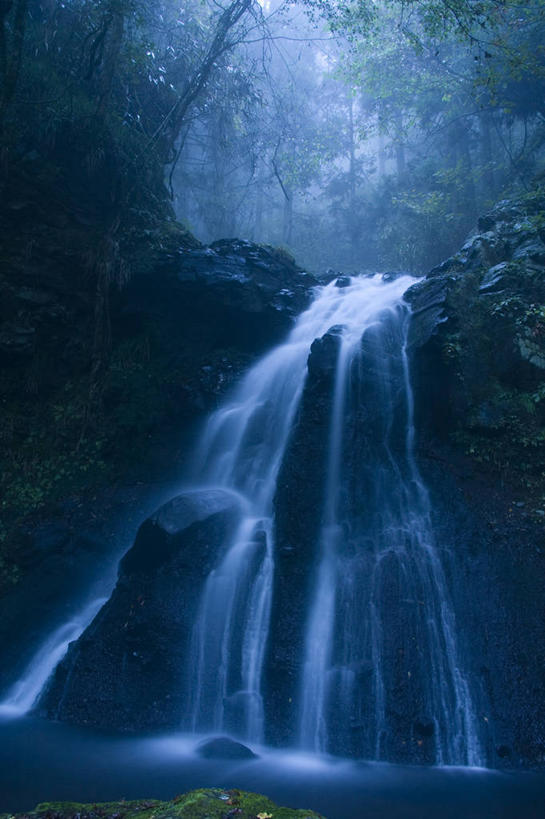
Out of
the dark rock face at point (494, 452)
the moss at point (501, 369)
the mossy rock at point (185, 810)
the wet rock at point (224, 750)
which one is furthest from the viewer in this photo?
the moss at point (501, 369)

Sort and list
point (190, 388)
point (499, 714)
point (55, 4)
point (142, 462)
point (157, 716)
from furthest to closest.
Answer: point (55, 4) < point (190, 388) < point (142, 462) < point (157, 716) < point (499, 714)

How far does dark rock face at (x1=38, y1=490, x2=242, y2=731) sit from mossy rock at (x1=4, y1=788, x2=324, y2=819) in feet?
10.6

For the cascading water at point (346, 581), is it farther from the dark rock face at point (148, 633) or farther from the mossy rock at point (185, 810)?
the mossy rock at point (185, 810)

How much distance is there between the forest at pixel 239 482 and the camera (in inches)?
193

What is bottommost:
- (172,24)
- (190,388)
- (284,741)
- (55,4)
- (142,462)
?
(284,741)

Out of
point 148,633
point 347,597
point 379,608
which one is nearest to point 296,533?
point 347,597

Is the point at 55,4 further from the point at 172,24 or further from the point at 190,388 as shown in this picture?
the point at 190,388

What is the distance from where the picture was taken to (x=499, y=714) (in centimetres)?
498

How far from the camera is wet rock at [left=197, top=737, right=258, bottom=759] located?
482cm

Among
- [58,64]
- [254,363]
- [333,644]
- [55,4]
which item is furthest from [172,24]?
[333,644]

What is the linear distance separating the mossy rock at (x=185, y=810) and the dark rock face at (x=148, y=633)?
3.22 metres

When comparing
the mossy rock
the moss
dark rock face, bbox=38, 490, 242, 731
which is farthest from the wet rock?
the moss

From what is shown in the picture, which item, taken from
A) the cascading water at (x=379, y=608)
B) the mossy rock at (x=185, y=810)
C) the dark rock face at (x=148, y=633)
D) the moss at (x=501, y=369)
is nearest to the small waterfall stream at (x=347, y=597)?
the cascading water at (x=379, y=608)

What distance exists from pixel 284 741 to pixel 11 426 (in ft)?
26.8
